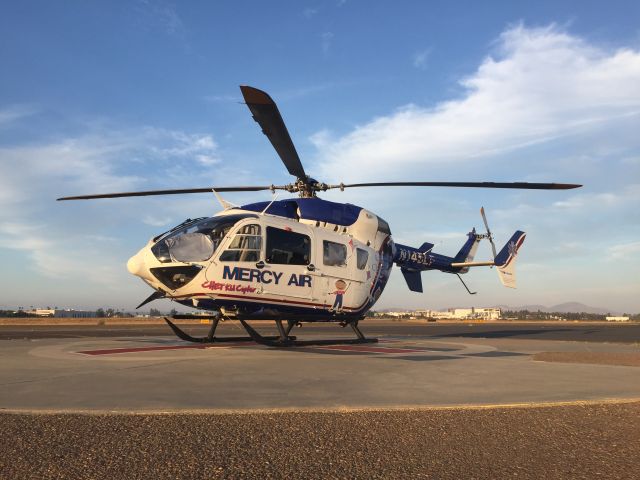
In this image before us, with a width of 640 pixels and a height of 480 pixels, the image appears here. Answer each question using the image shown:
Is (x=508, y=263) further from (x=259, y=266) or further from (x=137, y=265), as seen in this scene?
(x=137, y=265)

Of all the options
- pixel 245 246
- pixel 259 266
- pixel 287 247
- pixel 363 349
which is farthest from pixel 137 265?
pixel 363 349

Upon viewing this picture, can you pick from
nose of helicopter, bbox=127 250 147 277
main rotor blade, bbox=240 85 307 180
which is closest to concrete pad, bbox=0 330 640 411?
nose of helicopter, bbox=127 250 147 277

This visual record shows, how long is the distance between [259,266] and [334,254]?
2.84 metres

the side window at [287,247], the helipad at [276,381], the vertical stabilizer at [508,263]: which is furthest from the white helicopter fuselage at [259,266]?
the vertical stabilizer at [508,263]

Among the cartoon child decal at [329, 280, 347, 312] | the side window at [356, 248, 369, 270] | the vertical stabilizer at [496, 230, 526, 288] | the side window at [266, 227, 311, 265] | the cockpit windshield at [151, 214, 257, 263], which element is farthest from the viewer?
the vertical stabilizer at [496, 230, 526, 288]

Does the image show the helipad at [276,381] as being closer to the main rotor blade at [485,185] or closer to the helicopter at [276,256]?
the helicopter at [276,256]

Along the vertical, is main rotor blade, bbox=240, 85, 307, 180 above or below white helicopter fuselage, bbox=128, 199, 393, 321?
above

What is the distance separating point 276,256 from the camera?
1357 cm

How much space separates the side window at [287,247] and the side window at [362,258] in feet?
7.65

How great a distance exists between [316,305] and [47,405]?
9010 mm

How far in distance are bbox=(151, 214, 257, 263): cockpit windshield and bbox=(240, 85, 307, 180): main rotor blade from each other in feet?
7.17

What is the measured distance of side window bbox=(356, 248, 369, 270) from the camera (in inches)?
630

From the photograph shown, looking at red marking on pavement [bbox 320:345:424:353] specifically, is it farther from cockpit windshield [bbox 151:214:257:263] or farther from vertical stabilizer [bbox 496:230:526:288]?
vertical stabilizer [bbox 496:230:526:288]

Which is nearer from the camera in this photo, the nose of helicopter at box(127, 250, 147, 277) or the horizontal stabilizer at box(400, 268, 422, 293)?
the nose of helicopter at box(127, 250, 147, 277)
